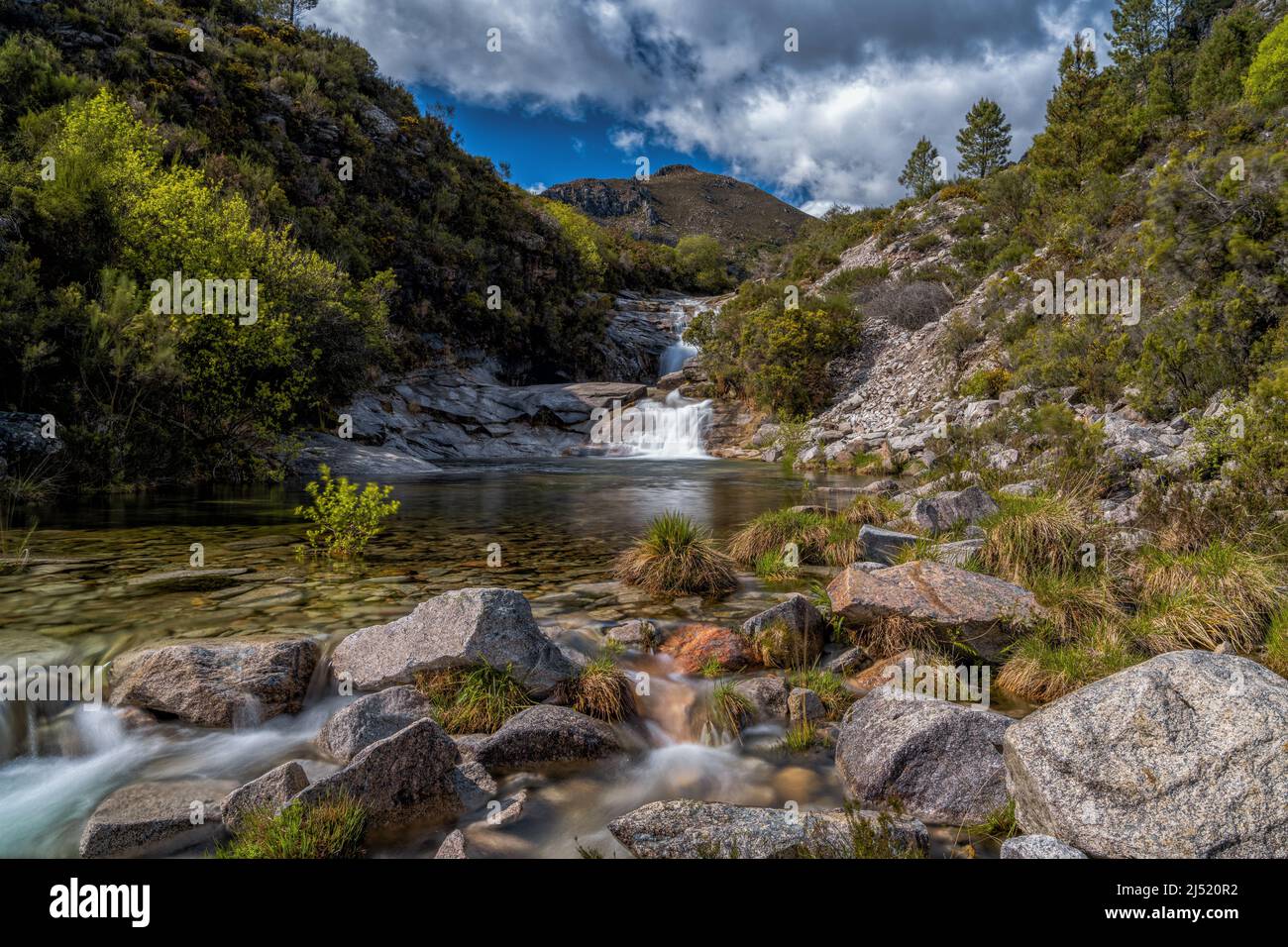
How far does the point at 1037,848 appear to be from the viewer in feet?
10.9

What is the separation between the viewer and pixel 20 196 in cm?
1592

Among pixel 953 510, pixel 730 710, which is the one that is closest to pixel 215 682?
pixel 730 710

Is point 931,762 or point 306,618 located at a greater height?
point 306,618

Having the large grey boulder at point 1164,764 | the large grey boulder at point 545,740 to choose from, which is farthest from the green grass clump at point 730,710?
the large grey boulder at point 1164,764

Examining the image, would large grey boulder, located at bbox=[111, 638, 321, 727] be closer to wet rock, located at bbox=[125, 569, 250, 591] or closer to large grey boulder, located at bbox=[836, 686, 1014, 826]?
wet rock, located at bbox=[125, 569, 250, 591]

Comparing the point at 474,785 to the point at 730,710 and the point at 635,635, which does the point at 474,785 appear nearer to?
the point at 730,710

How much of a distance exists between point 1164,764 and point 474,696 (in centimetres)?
476

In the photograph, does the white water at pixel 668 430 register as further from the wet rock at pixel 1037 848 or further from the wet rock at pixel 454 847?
the wet rock at pixel 1037 848

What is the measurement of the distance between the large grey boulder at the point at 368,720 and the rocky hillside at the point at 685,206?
119 metres

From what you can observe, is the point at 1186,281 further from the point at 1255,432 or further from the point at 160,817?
the point at 160,817

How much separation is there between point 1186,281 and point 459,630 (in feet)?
48.3

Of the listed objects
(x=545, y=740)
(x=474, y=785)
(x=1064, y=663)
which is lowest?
(x=474, y=785)
